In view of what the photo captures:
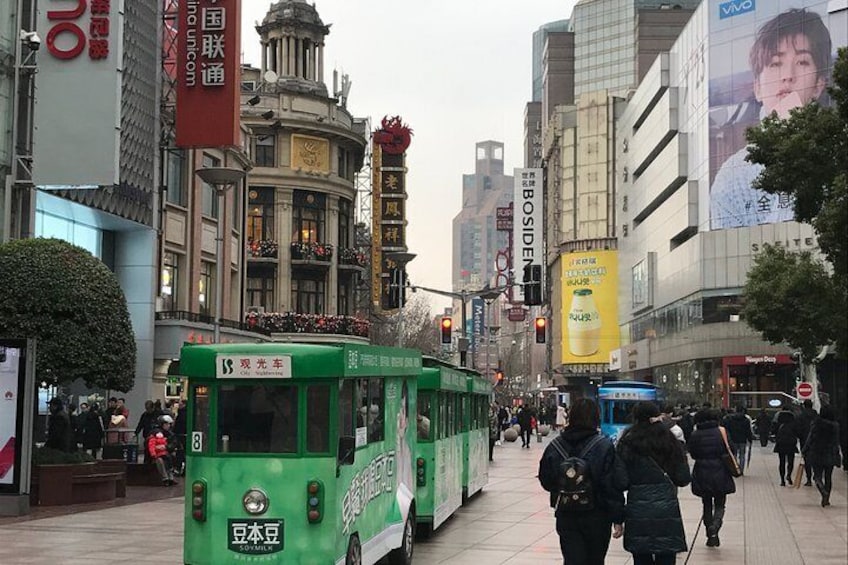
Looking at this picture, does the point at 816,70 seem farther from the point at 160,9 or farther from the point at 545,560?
the point at 545,560

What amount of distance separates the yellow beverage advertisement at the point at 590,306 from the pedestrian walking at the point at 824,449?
92905 mm

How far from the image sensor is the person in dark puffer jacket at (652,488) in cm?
970

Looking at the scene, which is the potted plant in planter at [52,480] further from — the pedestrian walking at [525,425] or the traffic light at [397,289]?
the pedestrian walking at [525,425]

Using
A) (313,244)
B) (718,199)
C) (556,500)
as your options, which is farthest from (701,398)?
(556,500)

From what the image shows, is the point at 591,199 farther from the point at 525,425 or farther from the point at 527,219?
the point at 525,425

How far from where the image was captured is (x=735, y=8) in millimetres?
73938

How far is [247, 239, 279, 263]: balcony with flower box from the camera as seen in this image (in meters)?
63.6

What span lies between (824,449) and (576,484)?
13607 mm

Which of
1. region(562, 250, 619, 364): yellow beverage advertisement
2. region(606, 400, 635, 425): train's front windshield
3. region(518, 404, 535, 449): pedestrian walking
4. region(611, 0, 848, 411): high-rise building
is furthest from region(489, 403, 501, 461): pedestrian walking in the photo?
region(562, 250, 619, 364): yellow beverage advertisement

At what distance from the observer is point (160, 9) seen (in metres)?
39.9

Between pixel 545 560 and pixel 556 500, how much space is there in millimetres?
6125

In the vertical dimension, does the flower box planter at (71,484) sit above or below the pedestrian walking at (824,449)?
below

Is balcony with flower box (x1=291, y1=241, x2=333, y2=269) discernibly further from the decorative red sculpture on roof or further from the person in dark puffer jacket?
the person in dark puffer jacket

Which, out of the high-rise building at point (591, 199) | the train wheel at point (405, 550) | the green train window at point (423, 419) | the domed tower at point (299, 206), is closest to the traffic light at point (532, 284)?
the green train window at point (423, 419)
